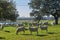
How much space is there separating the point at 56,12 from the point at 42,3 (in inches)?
208

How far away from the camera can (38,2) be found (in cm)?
6412

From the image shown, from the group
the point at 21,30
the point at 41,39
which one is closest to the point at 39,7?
the point at 21,30

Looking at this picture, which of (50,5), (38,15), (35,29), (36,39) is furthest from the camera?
(38,15)

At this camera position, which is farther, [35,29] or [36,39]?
[35,29]

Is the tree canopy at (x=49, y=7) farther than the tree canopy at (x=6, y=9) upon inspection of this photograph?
Yes

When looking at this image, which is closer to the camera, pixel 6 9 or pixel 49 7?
pixel 6 9

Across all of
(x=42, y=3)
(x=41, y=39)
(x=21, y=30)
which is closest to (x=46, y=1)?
(x=42, y=3)

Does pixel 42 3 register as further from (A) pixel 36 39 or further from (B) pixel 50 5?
(A) pixel 36 39

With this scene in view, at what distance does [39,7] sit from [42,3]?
2147 mm

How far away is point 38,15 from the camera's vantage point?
68.2 metres

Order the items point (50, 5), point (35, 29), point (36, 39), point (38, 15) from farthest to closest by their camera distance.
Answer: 1. point (38, 15)
2. point (50, 5)
3. point (35, 29)
4. point (36, 39)

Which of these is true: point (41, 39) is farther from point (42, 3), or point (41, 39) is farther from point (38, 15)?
point (38, 15)

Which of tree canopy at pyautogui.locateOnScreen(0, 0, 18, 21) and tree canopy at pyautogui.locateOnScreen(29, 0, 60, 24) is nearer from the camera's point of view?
tree canopy at pyautogui.locateOnScreen(0, 0, 18, 21)

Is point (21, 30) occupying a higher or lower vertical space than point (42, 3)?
lower
